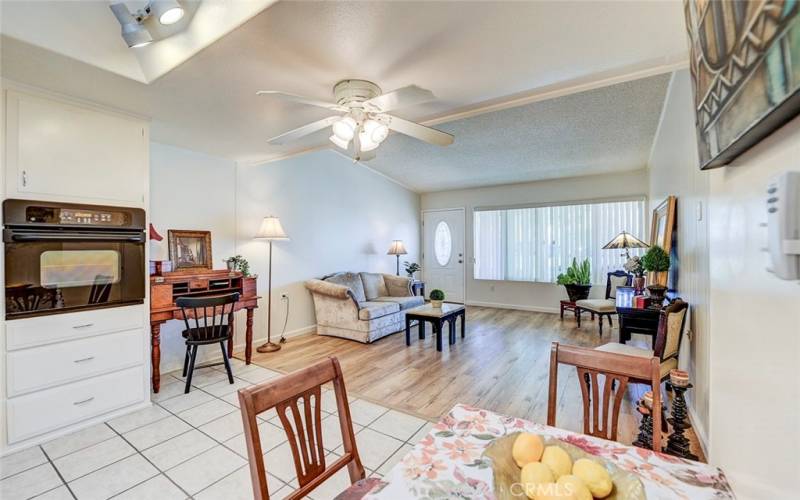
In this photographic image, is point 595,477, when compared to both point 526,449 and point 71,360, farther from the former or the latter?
point 71,360

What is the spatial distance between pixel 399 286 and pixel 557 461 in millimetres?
4957

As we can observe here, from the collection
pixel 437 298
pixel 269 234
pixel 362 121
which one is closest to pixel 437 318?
pixel 437 298

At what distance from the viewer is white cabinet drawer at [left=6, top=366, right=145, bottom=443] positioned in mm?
2092

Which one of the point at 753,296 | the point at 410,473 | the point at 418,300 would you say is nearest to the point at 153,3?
the point at 410,473

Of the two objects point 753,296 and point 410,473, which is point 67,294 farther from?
point 753,296

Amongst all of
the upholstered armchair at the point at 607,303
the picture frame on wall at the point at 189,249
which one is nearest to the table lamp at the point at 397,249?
the upholstered armchair at the point at 607,303

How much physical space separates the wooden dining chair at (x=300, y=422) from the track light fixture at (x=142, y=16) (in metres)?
1.87

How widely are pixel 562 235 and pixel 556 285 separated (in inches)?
36.7

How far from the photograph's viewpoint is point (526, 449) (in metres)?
0.79

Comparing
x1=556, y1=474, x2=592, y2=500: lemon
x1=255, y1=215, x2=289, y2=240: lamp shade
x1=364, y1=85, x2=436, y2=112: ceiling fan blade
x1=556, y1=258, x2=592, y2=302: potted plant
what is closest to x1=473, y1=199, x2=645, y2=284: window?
x1=556, y1=258, x2=592, y2=302: potted plant

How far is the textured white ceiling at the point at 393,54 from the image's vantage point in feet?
4.99

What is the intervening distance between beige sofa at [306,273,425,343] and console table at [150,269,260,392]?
117 cm

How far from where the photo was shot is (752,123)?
2.31 feet

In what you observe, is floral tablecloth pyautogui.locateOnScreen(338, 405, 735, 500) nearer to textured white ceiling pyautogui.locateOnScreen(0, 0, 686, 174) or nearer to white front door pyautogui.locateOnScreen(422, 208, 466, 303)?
textured white ceiling pyautogui.locateOnScreen(0, 0, 686, 174)
